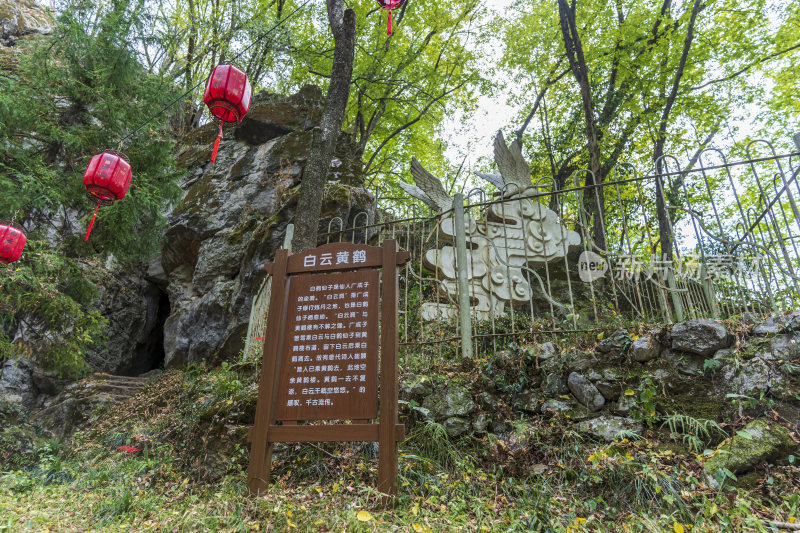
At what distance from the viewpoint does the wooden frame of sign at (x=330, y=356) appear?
3.00 meters

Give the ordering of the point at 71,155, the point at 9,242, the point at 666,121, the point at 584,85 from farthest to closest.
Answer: the point at 666,121, the point at 584,85, the point at 71,155, the point at 9,242

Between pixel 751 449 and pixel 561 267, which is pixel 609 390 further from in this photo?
pixel 561 267

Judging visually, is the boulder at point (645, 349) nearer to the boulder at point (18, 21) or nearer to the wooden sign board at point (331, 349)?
the wooden sign board at point (331, 349)

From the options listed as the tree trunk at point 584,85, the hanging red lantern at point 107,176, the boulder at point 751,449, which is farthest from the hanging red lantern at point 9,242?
the tree trunk at point 584,85

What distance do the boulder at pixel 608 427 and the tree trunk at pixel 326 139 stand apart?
3.54 metres

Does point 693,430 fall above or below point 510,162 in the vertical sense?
below

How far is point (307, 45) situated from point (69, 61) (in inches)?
220

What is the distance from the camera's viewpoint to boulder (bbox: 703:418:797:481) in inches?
108

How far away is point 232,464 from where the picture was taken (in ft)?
12.7

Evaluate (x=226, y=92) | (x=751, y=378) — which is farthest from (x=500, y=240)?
(x=226, y=92)

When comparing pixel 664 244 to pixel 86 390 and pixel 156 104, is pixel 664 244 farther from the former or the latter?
pixel 86 390

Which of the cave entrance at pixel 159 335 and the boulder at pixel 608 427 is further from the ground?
the cave entrance at pixel 159 335

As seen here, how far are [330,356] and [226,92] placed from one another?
309 centimetres

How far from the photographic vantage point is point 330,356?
3258 mm
